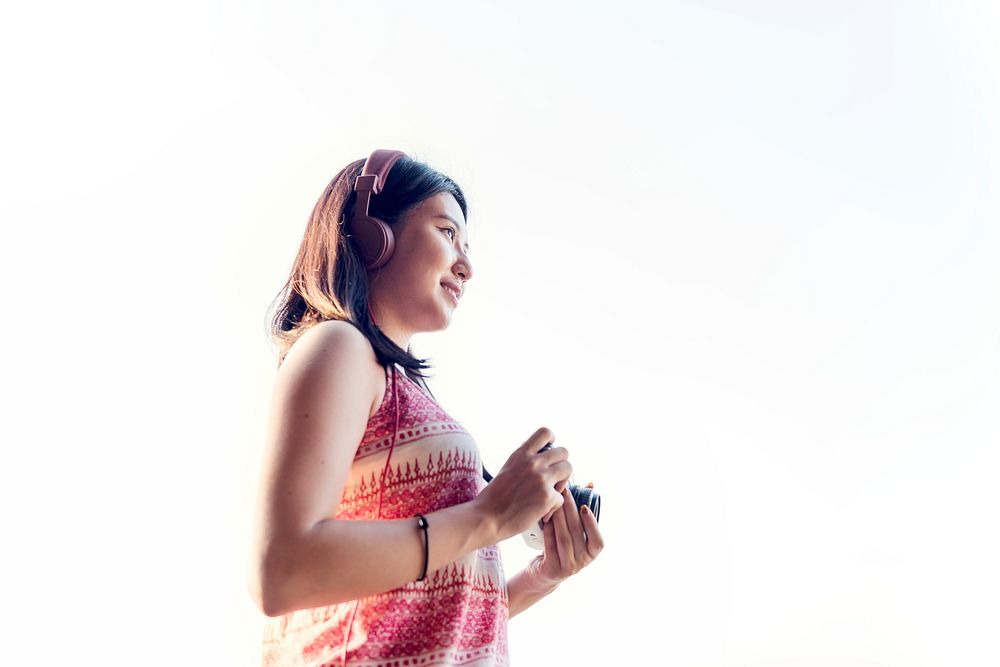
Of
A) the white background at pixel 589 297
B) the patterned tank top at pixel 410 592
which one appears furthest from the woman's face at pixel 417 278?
the white background at pixel 589 297

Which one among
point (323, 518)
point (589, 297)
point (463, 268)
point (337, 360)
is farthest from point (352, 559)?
point (589, 297)

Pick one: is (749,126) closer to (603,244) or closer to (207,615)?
(603,244)

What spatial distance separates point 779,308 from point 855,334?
0.57 ft

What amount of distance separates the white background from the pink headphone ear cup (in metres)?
0.47

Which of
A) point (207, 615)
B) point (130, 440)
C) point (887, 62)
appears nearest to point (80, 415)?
point (130, 440)

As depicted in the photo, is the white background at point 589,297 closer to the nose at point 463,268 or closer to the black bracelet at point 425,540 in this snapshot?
the nose at point 463,268

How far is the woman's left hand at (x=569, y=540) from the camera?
77 centimetres

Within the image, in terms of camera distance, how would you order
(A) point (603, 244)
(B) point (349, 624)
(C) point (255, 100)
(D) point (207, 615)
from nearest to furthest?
(B) point (349, 624)
(D) point (207, 615)
(C) point (255, 100)
(A) point (603, 244)

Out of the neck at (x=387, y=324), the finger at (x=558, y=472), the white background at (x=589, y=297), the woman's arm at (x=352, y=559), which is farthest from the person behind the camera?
the white background at (x=589, y=297)

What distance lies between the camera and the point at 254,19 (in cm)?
159

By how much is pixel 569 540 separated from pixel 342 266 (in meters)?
0.34

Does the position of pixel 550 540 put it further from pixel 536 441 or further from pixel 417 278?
pixel 417 278

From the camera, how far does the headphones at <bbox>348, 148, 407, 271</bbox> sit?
807 millimetres

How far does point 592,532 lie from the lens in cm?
77
